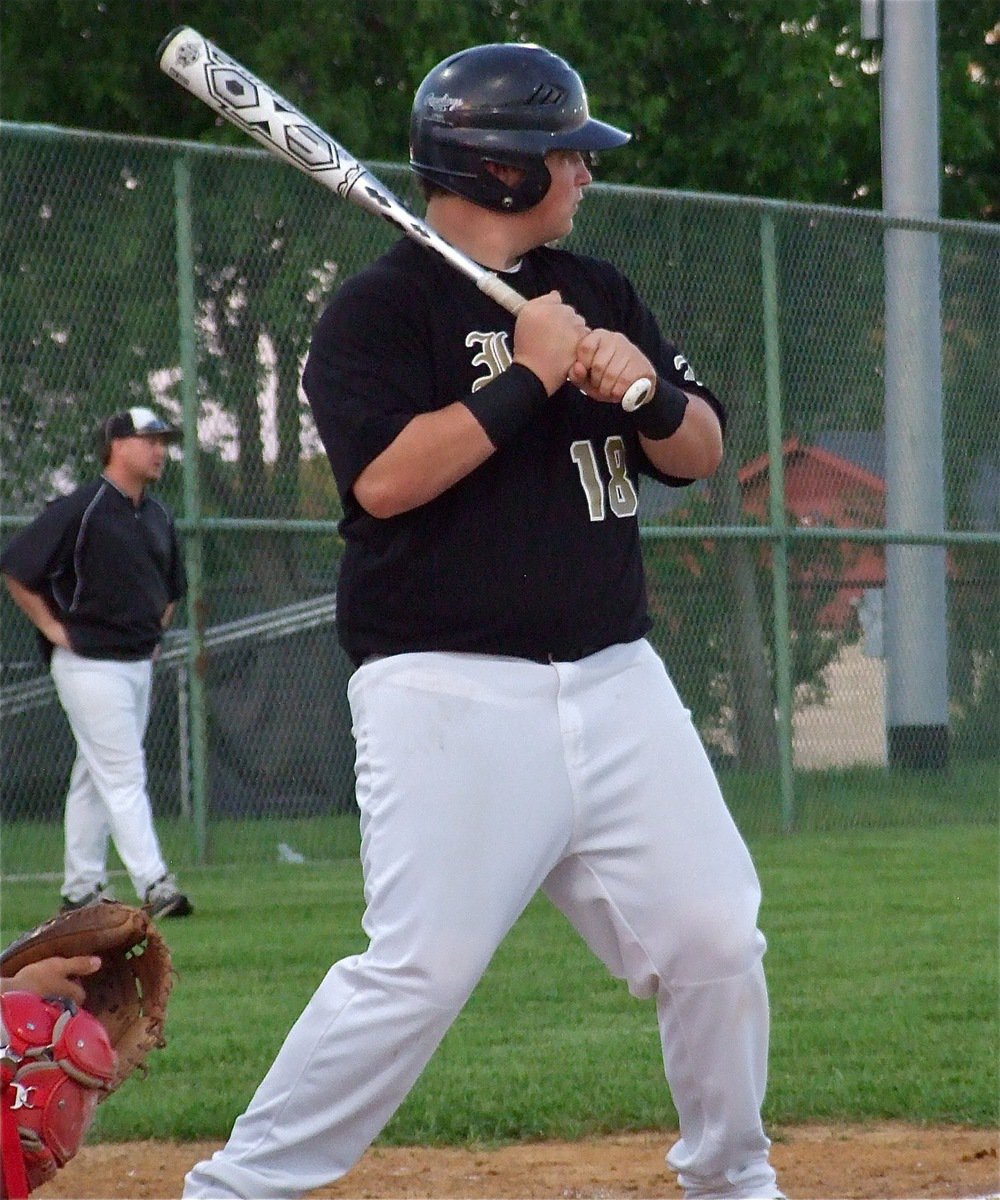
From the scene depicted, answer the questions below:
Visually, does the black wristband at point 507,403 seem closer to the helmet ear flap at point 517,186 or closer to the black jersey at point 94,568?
the helmet ear flap at point 517,186

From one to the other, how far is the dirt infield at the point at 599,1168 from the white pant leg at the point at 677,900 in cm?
80

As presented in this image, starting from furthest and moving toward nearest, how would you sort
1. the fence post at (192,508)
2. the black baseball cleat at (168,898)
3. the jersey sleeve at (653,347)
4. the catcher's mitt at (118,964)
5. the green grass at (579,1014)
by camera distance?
the fence post at (192,508), the black baseball cleat at (168,898), the green grass at (579,1014), the jersey sleeve at (653,347), the catcher's mitt at (118,964)

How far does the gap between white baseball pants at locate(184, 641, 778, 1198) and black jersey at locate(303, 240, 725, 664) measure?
0.07 m

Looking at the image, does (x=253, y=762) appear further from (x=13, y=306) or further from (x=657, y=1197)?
(x=657, y=1197)

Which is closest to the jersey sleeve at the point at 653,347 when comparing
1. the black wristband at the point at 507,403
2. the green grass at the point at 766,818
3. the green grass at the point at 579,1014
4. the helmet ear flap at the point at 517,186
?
the helmet ear flap at the point at 517,186

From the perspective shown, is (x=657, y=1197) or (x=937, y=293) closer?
(x=657, y=1197)

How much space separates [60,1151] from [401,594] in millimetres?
1104

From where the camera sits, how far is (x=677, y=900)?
3463mm

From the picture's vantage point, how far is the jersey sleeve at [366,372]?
3.42 meters

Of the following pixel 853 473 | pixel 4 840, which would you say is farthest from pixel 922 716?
pixel 4 840

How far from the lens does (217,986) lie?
668cm

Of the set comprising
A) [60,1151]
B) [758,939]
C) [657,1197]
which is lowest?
[657,1197]

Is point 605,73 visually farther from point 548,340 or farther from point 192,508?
point 548,340

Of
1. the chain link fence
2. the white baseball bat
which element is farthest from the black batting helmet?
the chain link fence
